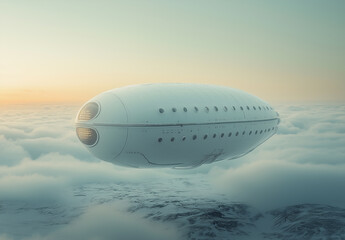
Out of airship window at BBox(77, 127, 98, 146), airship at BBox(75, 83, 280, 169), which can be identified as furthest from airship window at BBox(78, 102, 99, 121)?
airship window at BBox(77, 127, 98, 146)

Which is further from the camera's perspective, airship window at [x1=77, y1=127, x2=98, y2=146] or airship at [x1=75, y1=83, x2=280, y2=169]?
airship window at [x1=77, y1=127, x2=98, y2=146]

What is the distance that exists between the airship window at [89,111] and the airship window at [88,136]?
1.12 meters

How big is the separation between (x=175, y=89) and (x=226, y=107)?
5.96m

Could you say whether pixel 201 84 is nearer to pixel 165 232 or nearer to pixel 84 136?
pixel 84 136

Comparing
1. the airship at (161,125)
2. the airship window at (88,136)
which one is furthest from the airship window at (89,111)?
the airship window at (88,136)

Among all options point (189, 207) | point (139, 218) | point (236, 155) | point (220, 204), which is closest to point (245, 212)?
point (220, 204)

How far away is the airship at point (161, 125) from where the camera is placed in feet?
81.7

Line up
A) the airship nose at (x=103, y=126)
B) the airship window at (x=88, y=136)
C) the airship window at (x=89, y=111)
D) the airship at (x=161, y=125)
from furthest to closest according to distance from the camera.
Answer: the airship window at (x=89, y=111) < the airship window at (x=88, y=136) < the airship at (x=161, y=125) < the airship nose at (x=103, y=126)

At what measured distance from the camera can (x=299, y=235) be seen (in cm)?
12875

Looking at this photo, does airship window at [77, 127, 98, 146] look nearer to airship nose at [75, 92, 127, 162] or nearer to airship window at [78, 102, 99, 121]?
airship nose at [75, 92, 127, 162]

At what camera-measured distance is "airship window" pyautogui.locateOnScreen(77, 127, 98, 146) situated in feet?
85.0

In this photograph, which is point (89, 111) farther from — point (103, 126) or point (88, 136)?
point (103, 126)

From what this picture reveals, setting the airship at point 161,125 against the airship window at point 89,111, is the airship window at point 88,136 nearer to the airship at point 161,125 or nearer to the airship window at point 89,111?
the airship at point 161,125

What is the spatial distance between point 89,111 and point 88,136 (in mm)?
2330
